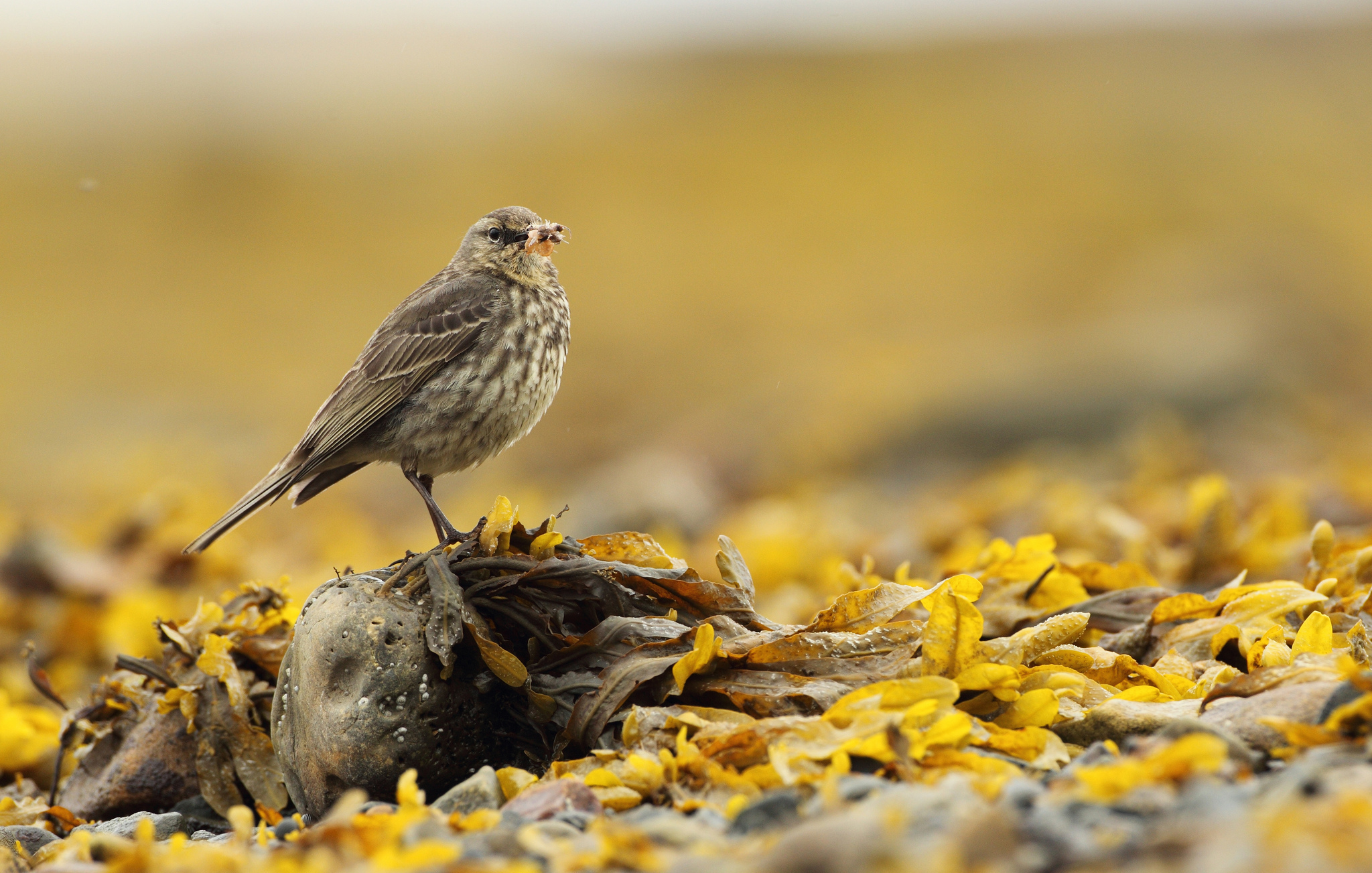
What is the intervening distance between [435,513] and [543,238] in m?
1.22

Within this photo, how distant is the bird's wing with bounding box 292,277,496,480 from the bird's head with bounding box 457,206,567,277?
220 millimetres

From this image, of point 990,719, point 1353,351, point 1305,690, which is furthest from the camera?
point 1353,351

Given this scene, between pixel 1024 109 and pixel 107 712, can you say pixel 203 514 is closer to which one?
pixel 107 712

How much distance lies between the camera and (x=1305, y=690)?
2.48m

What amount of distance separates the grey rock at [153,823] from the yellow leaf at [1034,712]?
2167 millimetres

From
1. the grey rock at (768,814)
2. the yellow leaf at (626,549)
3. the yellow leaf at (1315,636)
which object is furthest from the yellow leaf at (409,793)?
the yellow leaf at (1315,636)

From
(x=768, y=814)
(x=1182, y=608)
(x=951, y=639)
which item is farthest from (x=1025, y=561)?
(x=768, y=814)

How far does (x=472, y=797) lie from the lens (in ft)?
8.58

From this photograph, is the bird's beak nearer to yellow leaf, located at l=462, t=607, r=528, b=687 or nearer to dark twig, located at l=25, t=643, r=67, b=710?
yellow leaf, located at l=462, t=607, r=528, b=687

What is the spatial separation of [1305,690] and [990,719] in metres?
0.66

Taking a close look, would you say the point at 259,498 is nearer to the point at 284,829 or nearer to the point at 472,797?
the point at 284,829

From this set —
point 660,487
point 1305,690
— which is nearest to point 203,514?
point 660,487

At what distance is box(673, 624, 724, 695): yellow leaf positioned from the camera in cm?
281

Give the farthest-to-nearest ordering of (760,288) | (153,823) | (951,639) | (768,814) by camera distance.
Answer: (760,288) → (153,823) → (951,639) → (768,814)
